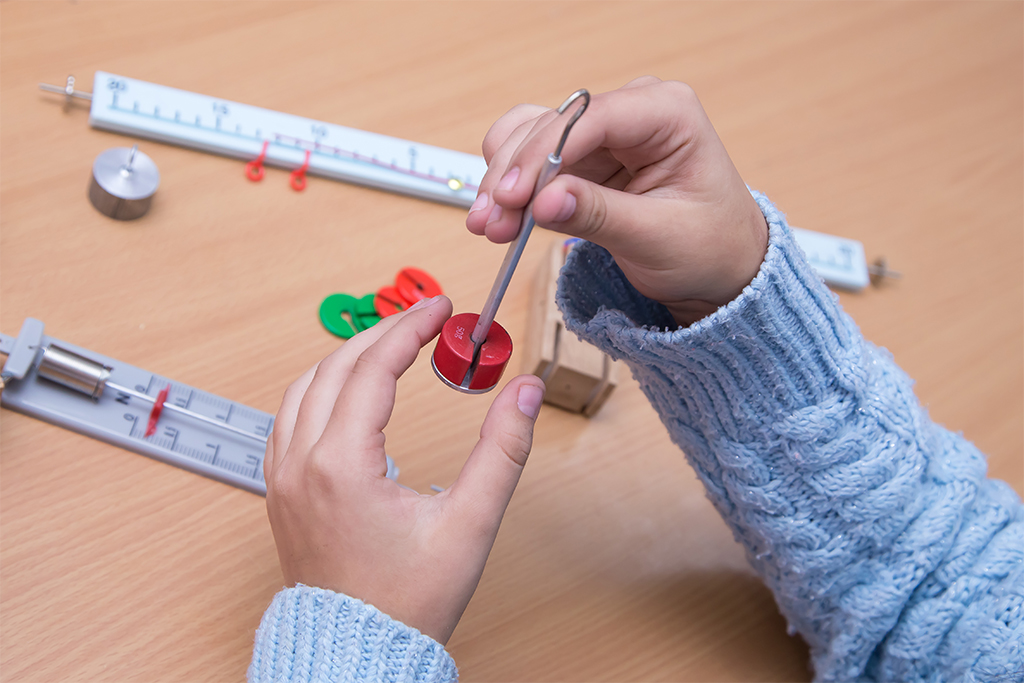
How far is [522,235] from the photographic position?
470 mm

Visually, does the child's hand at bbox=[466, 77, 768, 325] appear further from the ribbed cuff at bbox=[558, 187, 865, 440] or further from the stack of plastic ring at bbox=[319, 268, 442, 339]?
the stack of plastic ring at bbox=[319, 268, 442, 339]

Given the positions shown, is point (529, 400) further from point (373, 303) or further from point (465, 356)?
point (373, 303)

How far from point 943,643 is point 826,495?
0.15 meters

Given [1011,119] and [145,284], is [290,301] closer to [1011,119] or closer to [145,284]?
[145,284]

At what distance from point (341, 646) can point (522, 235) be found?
0.26 meters

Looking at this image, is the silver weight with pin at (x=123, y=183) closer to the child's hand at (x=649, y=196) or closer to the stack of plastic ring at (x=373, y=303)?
the stack of plastic ring at (x=373, y=303)

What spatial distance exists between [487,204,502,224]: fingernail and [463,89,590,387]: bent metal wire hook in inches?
0.6

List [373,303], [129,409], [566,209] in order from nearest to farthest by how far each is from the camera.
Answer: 1. [566,209]
2. [129,409]
3. [373,303]

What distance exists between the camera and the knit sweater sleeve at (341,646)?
1.47 feet

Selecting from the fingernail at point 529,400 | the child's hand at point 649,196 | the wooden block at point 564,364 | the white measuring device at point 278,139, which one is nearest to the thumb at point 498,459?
the fingernail at point 529,400

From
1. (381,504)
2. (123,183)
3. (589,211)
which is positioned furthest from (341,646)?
(123,183)

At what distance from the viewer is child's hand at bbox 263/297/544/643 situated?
460mm

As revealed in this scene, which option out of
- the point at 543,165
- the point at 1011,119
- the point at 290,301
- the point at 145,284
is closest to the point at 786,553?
the point at 543,165

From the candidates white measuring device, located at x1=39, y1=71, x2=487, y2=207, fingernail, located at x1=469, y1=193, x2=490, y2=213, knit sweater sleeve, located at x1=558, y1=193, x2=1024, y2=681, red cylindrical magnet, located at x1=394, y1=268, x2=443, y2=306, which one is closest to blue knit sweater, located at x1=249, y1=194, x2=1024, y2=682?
knit sweater sleeve, located at x1=558, y1=193, x2=1024, y2=681
